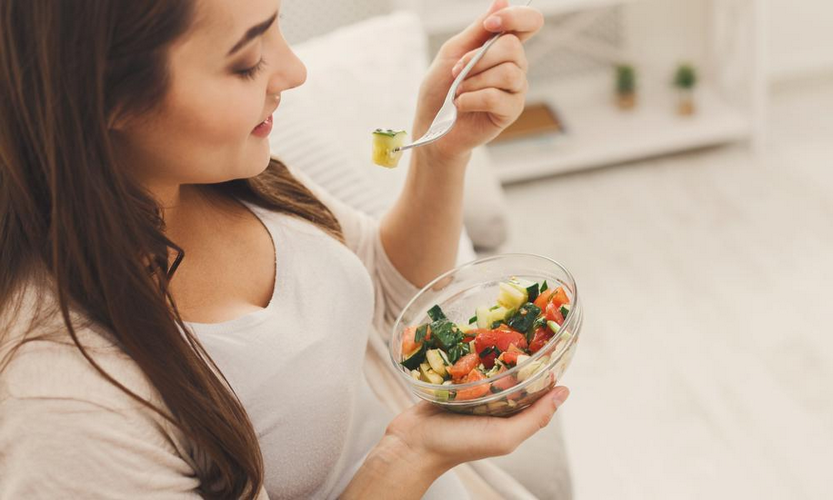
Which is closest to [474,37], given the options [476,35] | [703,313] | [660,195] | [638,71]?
[476,35]

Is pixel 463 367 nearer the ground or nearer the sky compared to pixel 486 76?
nearer the ground

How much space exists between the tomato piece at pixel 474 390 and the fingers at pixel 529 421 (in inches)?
1.6

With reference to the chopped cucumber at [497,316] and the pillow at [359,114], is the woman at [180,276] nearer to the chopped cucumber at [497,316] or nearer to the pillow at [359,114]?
the chopped cucumber at [497,316]

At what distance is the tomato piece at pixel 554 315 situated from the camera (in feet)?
2.70

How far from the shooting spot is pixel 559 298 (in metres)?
0.85

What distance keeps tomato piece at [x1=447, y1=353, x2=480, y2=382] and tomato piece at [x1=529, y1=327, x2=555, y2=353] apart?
2.1 inches

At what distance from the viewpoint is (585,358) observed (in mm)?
1952

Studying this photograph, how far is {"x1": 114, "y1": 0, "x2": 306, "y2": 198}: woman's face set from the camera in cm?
70

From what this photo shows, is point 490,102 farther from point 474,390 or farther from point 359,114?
point 359,114

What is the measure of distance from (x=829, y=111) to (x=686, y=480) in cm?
160

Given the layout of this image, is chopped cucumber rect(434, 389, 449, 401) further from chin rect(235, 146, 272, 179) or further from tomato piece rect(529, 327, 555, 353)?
chin rect(235, 146, 272, 179)

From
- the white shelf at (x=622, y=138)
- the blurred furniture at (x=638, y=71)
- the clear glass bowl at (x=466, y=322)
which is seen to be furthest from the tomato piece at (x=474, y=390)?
the white shelf at (x=622, y=138)

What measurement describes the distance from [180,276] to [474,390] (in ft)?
1.05

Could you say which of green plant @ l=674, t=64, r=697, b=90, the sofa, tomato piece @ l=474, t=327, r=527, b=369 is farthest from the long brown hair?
green plant @ l=674, t=64, r=697, b=90
